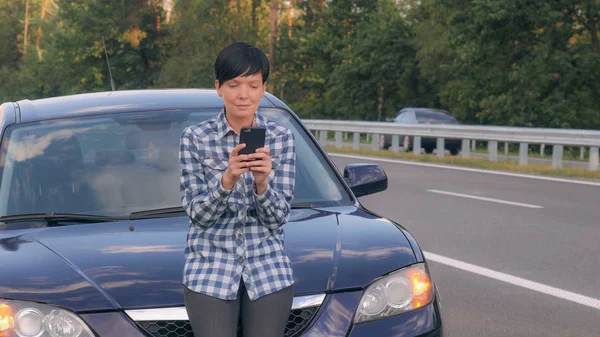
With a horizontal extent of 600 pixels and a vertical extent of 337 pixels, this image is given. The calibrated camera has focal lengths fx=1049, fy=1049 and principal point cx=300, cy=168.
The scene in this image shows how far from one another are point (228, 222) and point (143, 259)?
76 centimetres

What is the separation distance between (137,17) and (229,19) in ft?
24.4

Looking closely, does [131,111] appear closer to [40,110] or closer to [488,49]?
[40,110]

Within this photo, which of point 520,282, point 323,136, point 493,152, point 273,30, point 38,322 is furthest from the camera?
point 273,30

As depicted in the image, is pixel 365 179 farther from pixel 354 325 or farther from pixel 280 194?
pixel 280 194

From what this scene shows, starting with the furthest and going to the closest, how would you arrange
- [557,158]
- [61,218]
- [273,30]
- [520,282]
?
[273,30] → [557,158] → [520,282] → [61,218]

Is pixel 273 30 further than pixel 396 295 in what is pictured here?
Yes

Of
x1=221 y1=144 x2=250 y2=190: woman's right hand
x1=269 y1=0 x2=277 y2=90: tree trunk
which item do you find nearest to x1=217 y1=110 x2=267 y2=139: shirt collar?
x1=221 y1=144 x2=250 y2=190: woman's right hand

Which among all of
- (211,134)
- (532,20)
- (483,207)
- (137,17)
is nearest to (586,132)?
(483,207)

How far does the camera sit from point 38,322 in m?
3.48

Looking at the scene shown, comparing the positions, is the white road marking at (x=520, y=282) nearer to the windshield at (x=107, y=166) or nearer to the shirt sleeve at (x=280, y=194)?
the windshield at (x=107, y=166)

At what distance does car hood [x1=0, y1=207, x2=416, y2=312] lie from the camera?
353cm

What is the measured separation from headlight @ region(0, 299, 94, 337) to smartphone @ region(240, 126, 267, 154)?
962 millimetres

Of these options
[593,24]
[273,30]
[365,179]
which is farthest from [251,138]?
[273,30]

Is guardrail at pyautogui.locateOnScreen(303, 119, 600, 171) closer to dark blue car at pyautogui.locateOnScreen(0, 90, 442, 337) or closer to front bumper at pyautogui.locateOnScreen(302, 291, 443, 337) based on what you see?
dark blue car at pyautogui.locateOnScreen(0, 90, 442, 337)
